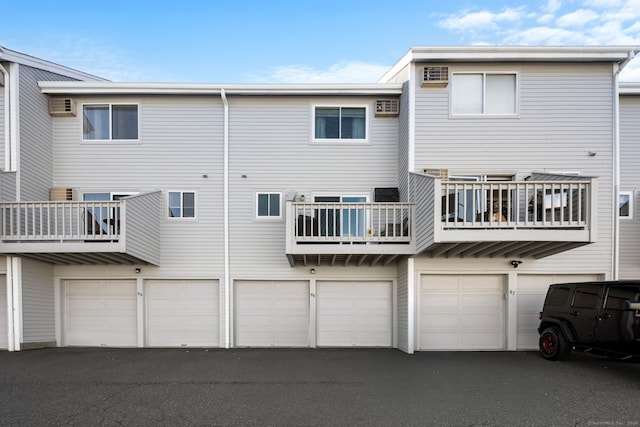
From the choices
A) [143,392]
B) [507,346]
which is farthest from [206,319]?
[507,346]

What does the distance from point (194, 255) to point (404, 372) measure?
576cm

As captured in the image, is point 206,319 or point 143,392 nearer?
point 143,392

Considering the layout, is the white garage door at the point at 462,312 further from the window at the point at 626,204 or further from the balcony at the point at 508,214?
the window at the point at 626,204

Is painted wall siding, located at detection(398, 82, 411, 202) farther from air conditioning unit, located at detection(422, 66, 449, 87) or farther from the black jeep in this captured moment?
the black jeep

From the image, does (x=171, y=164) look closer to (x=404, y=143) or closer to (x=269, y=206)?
(x=269, y=206)

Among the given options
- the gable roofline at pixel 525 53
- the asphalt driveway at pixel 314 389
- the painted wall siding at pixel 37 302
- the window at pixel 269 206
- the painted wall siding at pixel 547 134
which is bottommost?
the asphalt driveway at pixel 314 389

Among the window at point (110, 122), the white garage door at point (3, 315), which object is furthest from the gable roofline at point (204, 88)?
the white garage door at point (3, 315)

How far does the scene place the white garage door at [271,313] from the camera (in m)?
9.42

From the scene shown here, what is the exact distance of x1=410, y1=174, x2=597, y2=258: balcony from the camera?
7.20 m

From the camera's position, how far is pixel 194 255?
370 inches

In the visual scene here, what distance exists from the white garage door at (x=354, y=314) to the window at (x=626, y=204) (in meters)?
6.17

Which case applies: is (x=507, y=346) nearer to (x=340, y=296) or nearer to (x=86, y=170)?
(x=340, y=296)

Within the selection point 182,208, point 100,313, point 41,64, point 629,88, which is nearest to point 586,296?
point 629,88

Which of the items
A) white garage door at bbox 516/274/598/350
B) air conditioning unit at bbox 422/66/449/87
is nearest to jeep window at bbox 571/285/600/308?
white garage door at bbox 516/274/598/350
